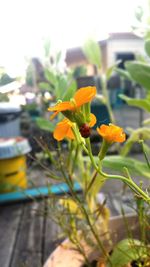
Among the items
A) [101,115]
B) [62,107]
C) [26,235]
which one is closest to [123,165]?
[101,115]

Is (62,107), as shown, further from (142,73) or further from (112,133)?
(142,73)

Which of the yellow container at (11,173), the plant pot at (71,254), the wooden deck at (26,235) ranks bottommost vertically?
the yellow container at (11,173)

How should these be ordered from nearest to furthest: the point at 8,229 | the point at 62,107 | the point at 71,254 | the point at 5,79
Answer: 1. the point at 62,107
2. the point at 5,79
3. the point at 71,254
4. the point at 8,229

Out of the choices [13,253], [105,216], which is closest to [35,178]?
[13,253]

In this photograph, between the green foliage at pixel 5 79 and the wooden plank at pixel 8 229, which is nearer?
the green foliage at pixel 5 79

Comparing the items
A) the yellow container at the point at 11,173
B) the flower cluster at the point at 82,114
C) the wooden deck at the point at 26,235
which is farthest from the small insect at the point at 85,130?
the yellow container at the point at 11,173

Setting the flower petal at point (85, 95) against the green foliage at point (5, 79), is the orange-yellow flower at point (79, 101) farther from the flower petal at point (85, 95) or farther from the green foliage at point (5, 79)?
the green foliage at point (5, 79)

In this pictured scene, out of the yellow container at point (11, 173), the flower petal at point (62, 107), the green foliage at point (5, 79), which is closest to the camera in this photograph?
the flower petal at point (62, 107)
